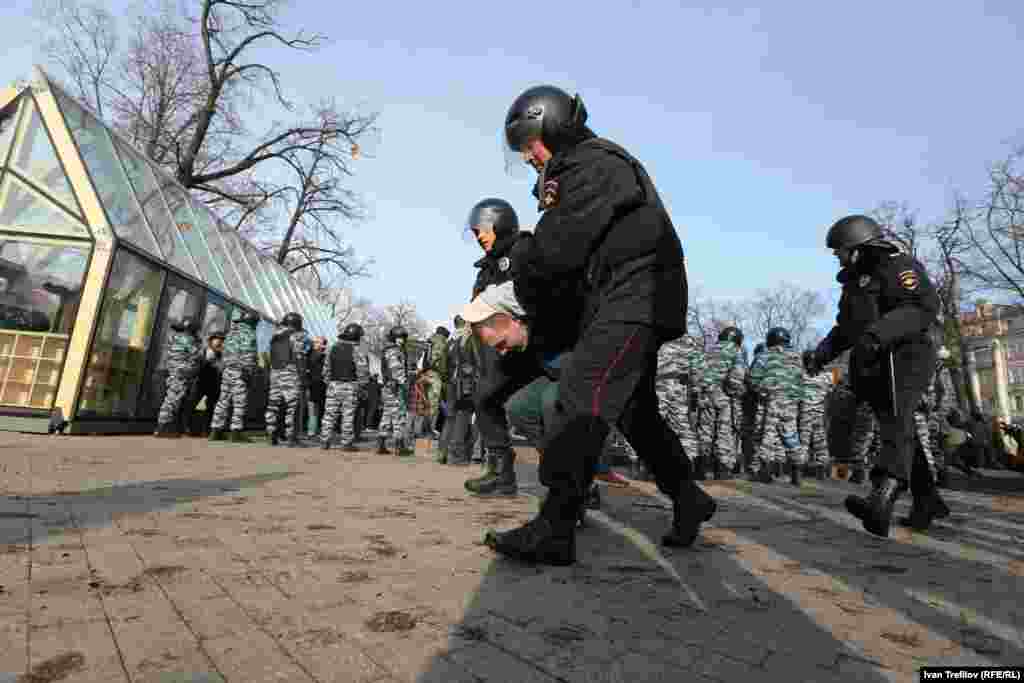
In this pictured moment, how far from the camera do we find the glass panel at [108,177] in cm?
876

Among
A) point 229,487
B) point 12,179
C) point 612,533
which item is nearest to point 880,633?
point 612,533

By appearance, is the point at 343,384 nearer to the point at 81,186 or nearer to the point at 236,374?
the point at 236,374

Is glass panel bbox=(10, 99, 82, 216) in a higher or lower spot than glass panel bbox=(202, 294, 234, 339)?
higher

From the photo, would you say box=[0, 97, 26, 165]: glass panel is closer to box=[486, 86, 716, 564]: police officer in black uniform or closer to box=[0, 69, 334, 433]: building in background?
box=[0, 69, 334, 433]: building in background

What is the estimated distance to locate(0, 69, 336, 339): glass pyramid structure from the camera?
27.5 feet

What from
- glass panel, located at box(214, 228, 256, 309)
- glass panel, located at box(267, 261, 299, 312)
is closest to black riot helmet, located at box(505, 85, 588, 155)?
glass panel, located at box(214, 228, 256, 309)

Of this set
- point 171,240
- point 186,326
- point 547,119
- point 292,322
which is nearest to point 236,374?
point 186,326

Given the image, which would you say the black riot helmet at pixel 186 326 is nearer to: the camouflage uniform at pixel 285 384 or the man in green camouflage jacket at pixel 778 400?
the camouflage uniform at pixel 285 384

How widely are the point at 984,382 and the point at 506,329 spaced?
279 ft

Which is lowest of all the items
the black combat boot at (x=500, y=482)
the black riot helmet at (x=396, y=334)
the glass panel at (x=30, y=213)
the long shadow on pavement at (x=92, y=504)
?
the long shadow on pavement at (x=92, y=504)

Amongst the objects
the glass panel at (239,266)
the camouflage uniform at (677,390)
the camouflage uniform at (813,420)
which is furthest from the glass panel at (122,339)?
the camouflage uniform at (813,420)

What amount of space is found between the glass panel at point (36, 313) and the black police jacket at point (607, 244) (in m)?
8.56

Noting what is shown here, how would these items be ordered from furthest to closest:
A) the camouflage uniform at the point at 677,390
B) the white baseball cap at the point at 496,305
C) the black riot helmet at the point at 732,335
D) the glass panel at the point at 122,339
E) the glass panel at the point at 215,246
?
1. the glass panel at the point at 215,246
2. the glass panel at the point at 122,339
3. the black riot helmet at the point at 732,335
4. the camouflage uniform at the point at 677,390
5. the white baseball cap at the point at 496,305

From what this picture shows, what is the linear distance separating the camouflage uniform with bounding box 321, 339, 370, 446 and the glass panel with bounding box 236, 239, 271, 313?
5396mm
